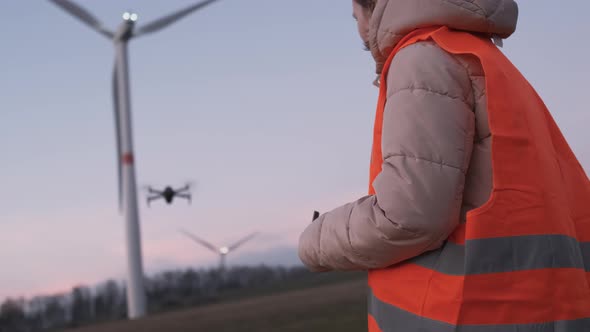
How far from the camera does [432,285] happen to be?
225cm

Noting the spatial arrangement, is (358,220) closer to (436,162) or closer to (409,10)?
(436,162)

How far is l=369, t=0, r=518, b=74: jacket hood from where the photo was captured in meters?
2.42

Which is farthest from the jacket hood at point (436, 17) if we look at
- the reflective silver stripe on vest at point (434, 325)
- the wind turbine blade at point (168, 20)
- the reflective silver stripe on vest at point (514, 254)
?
the wind turbine blade at point (168, 20)

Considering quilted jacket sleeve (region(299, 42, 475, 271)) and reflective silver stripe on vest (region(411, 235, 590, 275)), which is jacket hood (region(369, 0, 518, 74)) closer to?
quilted jacket sleeve (region(299, 42, 475, 271))

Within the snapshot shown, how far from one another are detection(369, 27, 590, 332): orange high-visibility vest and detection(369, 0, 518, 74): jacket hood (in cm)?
8

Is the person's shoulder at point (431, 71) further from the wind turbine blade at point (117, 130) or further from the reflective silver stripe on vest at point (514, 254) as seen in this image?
the wind turbine blade at point (117, 130)

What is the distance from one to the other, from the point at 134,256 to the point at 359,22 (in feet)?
103

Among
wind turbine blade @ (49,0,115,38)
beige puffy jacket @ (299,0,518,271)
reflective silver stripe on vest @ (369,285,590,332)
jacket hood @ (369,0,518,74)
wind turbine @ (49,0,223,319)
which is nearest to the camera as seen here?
reflective silver stripe on vest @ (369,285,590,332)

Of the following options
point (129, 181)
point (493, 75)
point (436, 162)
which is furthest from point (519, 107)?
point (129, 181)

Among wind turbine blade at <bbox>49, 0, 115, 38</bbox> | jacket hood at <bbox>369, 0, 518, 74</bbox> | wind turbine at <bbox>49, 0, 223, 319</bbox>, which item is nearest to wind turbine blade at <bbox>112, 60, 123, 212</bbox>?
wind turbine at <bbox>49, 0, 223, 319</bbox>

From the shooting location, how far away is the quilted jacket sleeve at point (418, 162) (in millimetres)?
2248

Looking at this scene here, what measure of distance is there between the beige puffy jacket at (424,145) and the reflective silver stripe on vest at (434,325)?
167 millimetres

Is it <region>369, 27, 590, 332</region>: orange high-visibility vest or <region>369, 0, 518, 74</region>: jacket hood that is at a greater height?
<region>369, 0, 518, 74</region>: jacket hood

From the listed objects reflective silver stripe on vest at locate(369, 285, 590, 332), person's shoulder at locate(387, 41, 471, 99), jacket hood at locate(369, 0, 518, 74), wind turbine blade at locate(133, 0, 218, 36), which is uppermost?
wind turbine blade at locate(133, 0, 218, 36)
